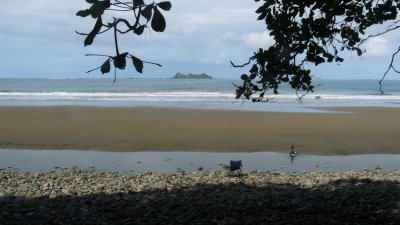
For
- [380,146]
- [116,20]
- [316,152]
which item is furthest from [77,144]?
[116,20]

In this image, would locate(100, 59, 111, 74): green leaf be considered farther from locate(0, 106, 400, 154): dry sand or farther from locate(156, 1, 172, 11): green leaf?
locate(0, 106, 400, 154): dry sand

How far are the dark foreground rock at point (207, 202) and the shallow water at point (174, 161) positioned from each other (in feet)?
6.80

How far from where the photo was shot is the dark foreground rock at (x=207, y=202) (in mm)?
4324

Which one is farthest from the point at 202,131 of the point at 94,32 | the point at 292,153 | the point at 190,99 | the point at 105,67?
the point at 190,99

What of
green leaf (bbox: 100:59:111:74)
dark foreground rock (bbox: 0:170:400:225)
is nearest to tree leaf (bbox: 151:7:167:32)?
green leaf (bbox: 100:59:111:74)

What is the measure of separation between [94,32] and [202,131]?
1283cm

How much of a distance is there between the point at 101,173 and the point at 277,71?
19.3 feet

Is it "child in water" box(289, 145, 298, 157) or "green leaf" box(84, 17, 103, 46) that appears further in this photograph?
"child in water" box(289, 145, 298, 157)

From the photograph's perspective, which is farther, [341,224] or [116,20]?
[341,224]

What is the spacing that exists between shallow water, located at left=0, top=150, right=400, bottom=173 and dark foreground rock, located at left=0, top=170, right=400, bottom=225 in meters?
2.07

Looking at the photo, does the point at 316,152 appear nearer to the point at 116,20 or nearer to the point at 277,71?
the point at 277,71

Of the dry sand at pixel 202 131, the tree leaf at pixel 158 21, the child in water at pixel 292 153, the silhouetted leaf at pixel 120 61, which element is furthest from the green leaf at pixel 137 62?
the dry sand at pixel 202 131

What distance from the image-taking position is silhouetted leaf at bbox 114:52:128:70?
1.94 metres

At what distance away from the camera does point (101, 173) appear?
8.80 meters
